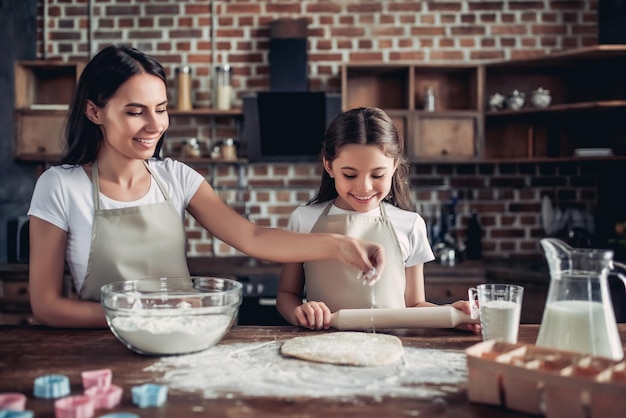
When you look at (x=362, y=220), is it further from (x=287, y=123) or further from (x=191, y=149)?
(x=191, y=149)

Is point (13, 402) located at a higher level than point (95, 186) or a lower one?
lower

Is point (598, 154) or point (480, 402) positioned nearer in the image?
point (480, 402)

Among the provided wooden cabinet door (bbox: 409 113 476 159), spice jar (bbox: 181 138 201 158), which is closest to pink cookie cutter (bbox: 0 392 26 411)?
spice jar (bbox: 181 138 201 158)

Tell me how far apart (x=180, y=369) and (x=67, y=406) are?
271mm

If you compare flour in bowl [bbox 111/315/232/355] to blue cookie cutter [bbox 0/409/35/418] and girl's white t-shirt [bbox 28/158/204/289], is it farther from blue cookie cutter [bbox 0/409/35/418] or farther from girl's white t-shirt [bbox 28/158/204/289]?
girl's white t-shirt [bbox 28/158/204/289]

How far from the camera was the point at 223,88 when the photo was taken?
3.63 meters

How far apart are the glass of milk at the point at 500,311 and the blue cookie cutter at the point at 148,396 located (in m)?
0.72

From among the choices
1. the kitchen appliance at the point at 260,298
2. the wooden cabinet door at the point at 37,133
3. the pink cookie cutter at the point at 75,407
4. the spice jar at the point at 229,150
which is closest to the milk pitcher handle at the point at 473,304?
the pink cookie cutter at the point at 75,407

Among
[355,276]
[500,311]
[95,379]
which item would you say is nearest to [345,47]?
[355,276]

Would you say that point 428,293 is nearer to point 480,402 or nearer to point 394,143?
point 394,143

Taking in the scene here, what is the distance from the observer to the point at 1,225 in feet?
11.4

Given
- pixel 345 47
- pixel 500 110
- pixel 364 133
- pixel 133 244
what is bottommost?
pixel 133 244

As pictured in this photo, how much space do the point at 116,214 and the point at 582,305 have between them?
1.20 metres

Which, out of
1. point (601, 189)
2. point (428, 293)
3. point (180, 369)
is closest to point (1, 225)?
point (428, 293)
